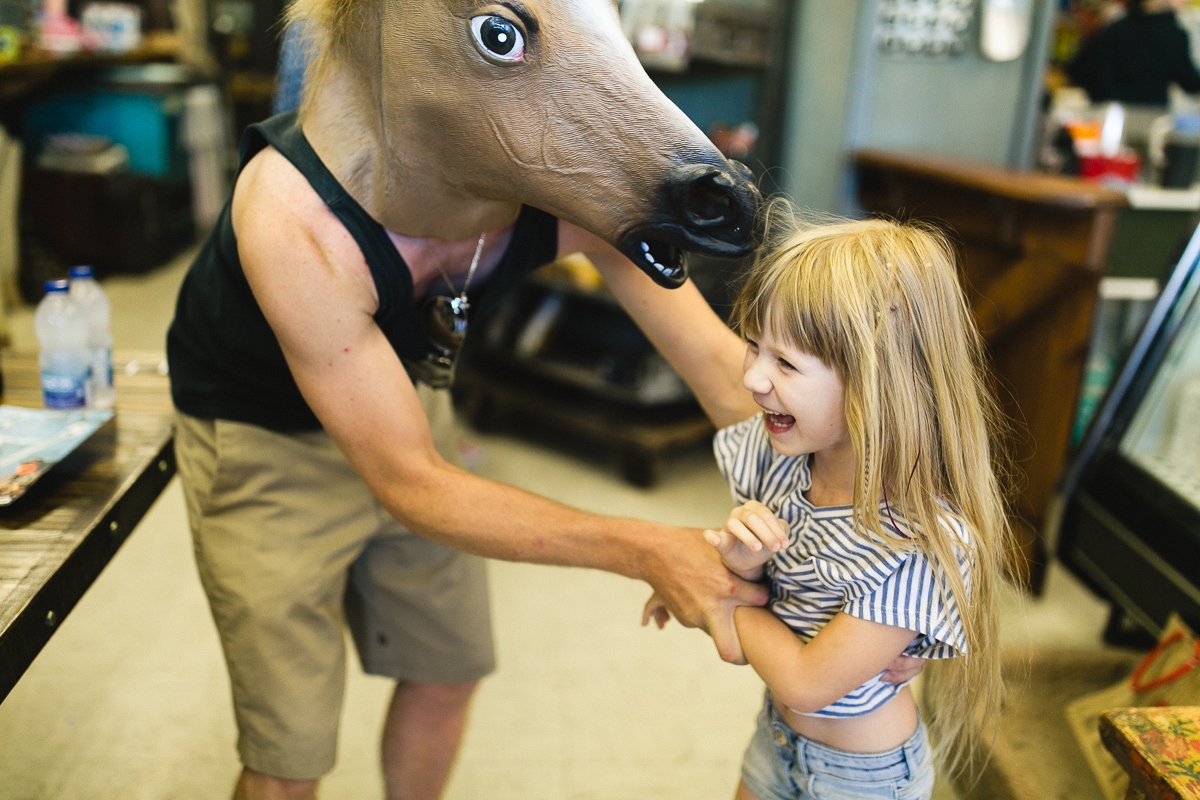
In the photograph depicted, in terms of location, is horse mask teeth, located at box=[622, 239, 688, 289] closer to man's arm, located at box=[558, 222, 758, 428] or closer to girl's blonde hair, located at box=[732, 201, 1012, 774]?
girl's blonde hair, located at box=[732, 201, 1012, 774]

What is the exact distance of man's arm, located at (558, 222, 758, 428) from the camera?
4.05 ft

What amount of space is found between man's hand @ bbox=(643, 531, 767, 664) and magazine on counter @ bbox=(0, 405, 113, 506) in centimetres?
77

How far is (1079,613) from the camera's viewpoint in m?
2.54

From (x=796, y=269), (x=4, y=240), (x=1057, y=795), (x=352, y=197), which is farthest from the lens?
(x=4, y=240)

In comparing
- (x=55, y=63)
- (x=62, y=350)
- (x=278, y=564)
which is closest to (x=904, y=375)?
(x=278, y=564)

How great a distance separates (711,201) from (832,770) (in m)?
0.66

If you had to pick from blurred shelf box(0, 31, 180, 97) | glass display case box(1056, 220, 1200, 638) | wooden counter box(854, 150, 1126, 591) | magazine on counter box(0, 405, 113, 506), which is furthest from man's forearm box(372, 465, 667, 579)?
blurred shelf box(0, 31, 180, 97)

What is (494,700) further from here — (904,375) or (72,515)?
(904,375)

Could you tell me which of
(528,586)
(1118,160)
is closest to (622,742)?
(528,586)

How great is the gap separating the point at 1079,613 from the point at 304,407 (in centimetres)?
223

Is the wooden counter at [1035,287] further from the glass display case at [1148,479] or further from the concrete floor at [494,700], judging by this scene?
the concrete floor at [494,700]

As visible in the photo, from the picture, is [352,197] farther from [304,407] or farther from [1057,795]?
[1057,795]

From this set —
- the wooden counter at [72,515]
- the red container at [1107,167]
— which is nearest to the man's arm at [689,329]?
the wooden counter at [72,515]

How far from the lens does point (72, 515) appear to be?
1104 mm
